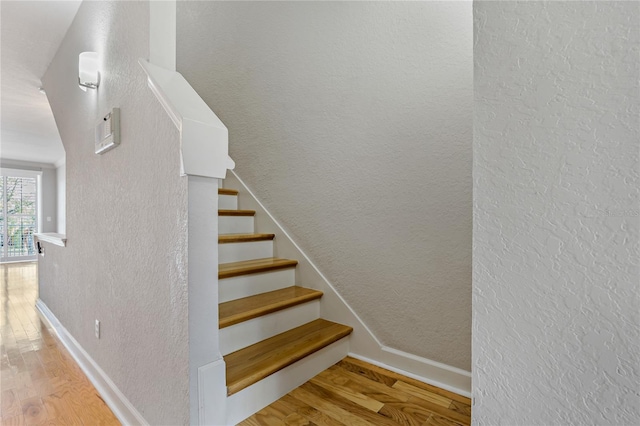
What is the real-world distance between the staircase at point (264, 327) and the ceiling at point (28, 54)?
1.63 m

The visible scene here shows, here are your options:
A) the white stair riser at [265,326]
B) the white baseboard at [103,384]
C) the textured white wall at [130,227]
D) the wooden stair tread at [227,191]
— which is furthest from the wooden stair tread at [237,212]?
the white baseboard at [103,384]

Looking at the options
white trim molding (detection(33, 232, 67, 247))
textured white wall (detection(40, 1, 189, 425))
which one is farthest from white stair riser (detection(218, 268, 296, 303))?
white trim molding (detection(33, 232, 67, 247))

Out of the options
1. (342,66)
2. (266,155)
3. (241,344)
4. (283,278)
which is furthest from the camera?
(266,155)

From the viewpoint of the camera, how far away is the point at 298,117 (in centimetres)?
218

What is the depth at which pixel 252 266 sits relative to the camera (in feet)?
6.16

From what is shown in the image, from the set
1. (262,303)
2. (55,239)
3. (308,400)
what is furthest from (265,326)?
(55,239)

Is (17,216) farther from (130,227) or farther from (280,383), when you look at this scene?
(280,383)

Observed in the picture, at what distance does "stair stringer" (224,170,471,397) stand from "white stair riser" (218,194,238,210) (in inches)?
1.9

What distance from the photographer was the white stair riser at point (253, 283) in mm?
1730

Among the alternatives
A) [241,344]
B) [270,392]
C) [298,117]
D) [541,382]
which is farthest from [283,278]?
[541,382]

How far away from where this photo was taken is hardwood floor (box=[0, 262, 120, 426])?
1501 millimetres

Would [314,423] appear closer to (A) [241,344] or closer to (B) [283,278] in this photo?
(A) [241,344]

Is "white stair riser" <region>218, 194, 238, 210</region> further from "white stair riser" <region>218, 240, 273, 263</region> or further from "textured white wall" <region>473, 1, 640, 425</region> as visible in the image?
"textured white wall" <region>473, 1, 640, 425</region>

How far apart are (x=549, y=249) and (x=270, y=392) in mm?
1348
